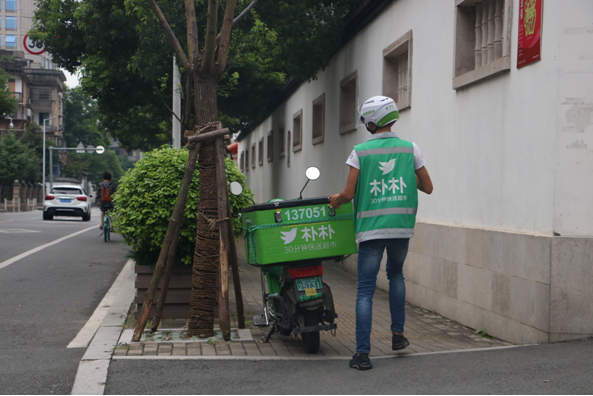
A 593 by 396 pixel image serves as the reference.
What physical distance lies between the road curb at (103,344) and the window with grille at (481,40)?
4245mm

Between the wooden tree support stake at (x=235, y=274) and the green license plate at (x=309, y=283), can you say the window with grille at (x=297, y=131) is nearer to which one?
the wooden tree support stake at (x=235, y=274)

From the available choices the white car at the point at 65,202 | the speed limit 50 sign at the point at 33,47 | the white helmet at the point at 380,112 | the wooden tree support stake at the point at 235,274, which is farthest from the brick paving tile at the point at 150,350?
the white car at the point at 65,202

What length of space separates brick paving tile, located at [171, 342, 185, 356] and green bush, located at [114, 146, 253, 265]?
1281 mm

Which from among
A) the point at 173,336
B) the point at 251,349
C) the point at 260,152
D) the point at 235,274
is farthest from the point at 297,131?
the point at 251,349

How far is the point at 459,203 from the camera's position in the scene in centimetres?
738

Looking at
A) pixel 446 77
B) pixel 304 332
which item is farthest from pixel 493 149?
pixel 304 332

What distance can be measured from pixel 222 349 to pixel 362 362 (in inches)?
50.8

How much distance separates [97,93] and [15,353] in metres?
13.8

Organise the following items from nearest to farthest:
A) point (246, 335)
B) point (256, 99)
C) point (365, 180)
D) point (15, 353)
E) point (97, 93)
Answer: point (365, 180)
point (15, 353)
point (246, 335)
point (97, 93)
point (256, 99)

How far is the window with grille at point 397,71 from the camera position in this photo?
9.62 metres

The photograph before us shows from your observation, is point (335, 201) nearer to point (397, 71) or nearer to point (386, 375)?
point (386, 375)

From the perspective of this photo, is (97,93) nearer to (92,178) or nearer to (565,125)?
(565,125)

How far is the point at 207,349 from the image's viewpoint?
552 centimetres

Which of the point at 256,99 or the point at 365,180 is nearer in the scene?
the point at 365,180
